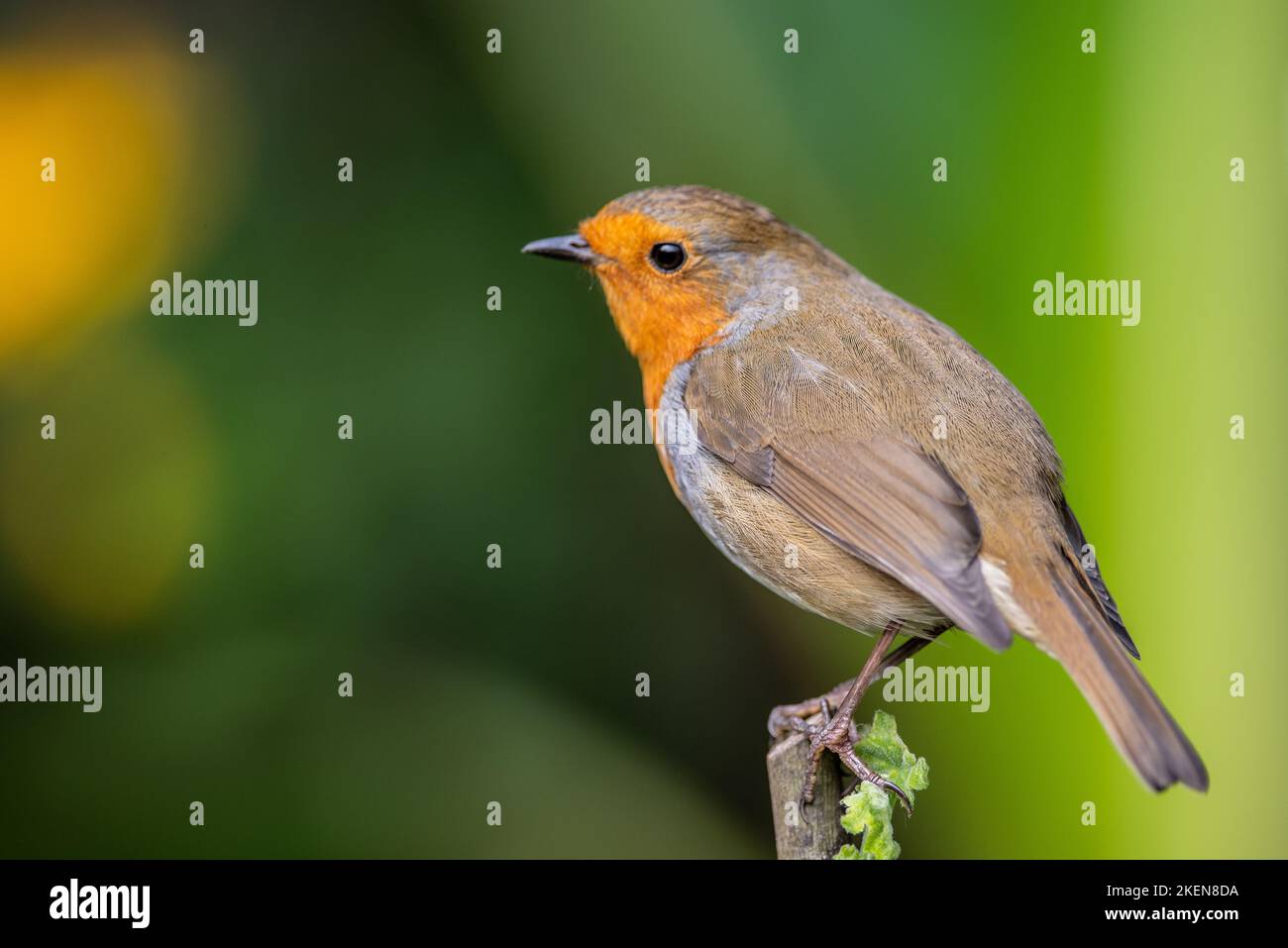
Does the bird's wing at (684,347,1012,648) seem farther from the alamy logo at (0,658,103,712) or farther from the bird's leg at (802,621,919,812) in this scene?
the alamy logo at (0,658,103,712)

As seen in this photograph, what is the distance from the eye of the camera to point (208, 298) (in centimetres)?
446

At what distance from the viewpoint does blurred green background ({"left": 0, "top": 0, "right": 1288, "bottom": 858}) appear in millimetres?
3750

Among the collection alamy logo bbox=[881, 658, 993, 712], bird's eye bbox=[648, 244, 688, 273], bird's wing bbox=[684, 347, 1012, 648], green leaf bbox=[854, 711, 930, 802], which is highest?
bird's eye bbox=[648, 244, 688, 273]

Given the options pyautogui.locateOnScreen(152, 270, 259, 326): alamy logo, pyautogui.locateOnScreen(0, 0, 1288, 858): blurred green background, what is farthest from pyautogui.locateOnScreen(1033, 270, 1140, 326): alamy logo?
pyautogui.locateOnScreen(152, 270, 259, 326): alamy logo

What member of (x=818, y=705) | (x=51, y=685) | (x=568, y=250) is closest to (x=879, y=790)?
(x=818, y=705)

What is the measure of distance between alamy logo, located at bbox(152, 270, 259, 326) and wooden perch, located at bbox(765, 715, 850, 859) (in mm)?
2206

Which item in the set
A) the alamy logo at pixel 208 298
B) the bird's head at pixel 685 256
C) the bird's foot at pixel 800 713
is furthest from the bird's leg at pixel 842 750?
the alamy logo at pixel 208 298

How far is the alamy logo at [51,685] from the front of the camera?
4.14 m

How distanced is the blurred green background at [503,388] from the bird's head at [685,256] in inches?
18.6

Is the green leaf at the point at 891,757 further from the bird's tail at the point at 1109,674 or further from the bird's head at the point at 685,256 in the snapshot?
the bird's head at the point at 685,256

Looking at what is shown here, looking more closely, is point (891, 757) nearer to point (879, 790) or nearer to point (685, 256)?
point (879, 790)

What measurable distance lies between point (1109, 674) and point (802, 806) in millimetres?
733

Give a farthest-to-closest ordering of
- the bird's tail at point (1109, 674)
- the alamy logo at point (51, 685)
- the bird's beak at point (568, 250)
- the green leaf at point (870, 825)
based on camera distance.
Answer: the alamy logo at point (51, 685) < the bird's beak at point (568, 250) < the green leaf at point (870, 825) < the bird's tail at point (1109, 674)

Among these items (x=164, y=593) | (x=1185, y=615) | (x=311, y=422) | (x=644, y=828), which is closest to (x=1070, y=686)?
(x=1185, y=615)
